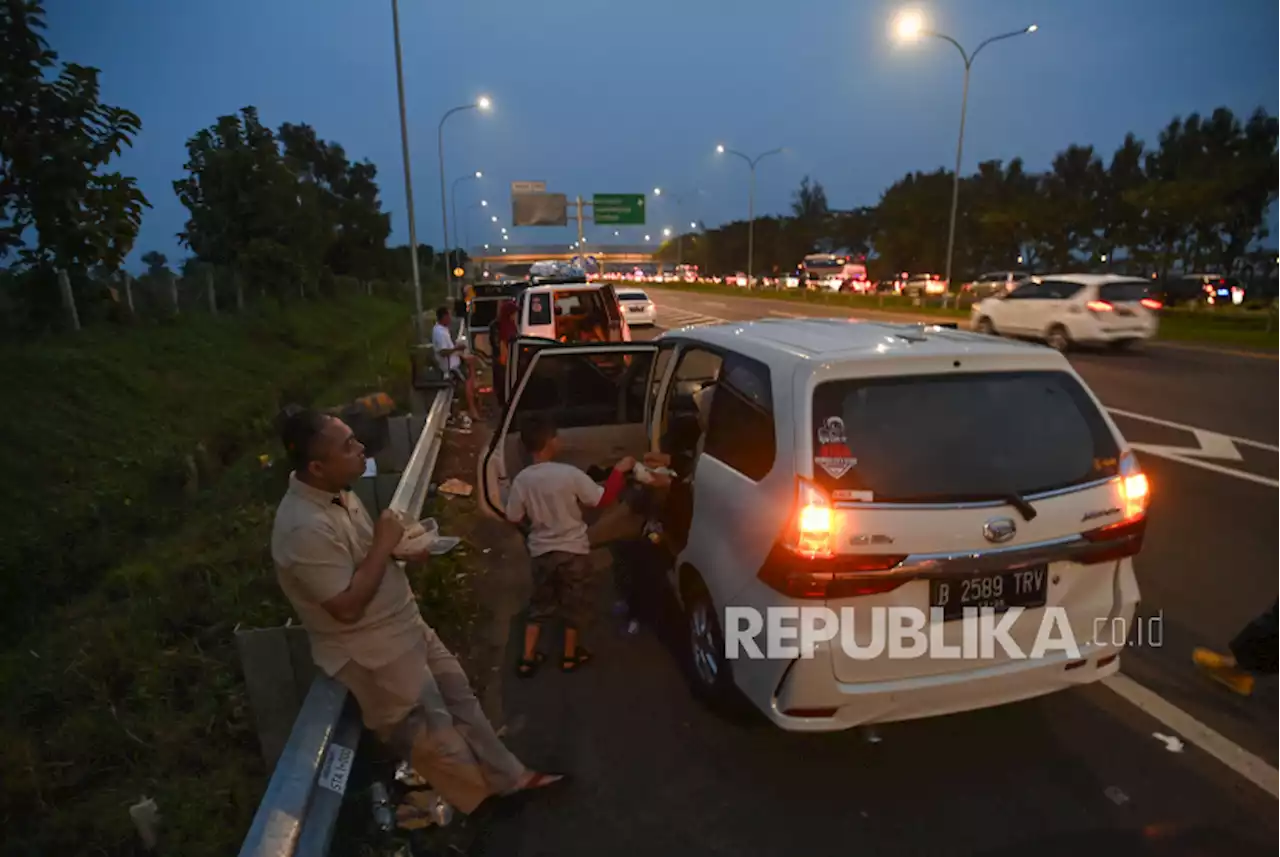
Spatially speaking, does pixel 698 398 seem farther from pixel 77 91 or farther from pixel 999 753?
pixel 77 91

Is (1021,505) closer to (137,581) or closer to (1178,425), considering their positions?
(137,581)

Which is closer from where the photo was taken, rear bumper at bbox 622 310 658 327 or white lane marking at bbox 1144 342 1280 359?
white lane marking at bbox 1144 342 1280 359

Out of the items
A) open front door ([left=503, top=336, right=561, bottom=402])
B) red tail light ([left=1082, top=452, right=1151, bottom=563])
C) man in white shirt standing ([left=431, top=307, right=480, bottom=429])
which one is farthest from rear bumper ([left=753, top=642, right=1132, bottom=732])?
man in white shirt standing ([left=431, top=307, right=480, bottom=429])

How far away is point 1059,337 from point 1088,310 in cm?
90

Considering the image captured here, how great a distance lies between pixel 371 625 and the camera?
288 centimetres

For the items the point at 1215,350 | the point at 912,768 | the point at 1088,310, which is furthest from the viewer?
the point at 1215,350

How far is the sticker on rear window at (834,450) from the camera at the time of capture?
9.71 ft

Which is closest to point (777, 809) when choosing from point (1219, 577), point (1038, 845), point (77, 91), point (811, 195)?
point (1038, 845)

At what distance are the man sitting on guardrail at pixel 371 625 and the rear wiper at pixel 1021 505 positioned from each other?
2172 mm

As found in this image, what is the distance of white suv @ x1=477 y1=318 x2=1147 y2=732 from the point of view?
291 centimetres

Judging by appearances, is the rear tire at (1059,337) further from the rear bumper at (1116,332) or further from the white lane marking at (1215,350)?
the white lane marking at (1215,350)

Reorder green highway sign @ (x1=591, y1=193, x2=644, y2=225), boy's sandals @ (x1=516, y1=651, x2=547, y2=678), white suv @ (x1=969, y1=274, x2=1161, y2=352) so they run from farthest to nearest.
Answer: green highway sign @ (x1=591, y1=193, x2=644, y2=225) < white suv @ (x1=969, y1=274, x2=1161, y2=352) < boy's sandals @ (x1=516, y1=651, x2=547, y2=678)

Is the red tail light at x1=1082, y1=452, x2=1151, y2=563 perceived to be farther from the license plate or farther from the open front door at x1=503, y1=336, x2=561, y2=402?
the open front door at x1=503, y1=336, x2=561, y2=402

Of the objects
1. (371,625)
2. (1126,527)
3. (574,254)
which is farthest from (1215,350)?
(574,254)
